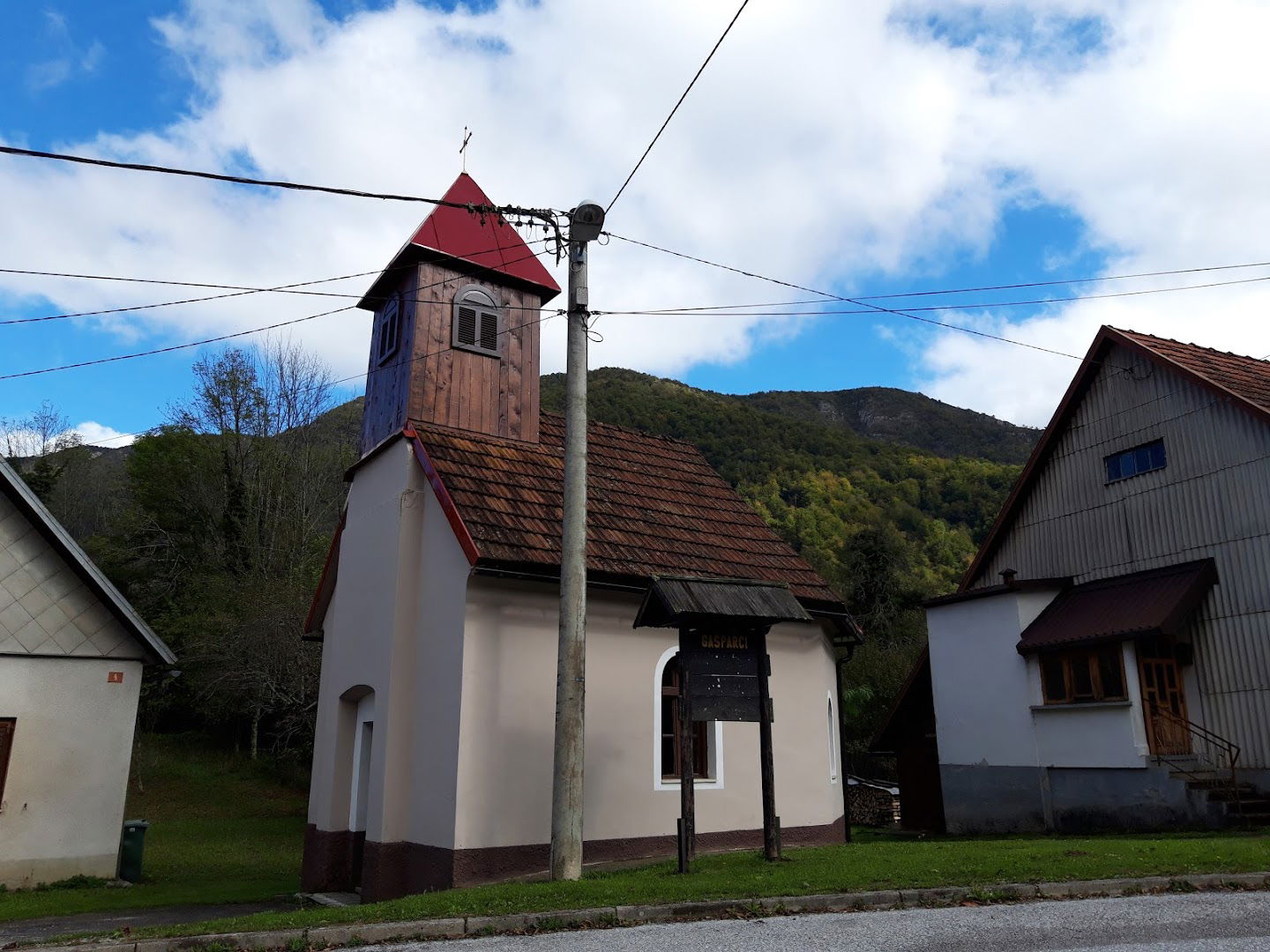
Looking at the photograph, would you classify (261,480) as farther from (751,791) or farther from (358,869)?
(751,791)

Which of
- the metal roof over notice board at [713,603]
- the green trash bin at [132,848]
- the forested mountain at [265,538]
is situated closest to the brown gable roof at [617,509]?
the metal roof over notice board at [713,603]

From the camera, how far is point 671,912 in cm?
796

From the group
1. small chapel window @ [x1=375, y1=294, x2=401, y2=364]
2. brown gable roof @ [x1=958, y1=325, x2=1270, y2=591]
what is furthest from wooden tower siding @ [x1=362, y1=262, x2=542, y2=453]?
brown gable roof @ [x1=958, y1=325, x2=1270, y2=591]

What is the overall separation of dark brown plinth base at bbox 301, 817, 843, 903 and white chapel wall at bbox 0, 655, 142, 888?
377 cm

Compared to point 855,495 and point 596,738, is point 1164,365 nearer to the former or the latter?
point 596,738

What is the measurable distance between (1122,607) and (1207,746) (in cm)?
281

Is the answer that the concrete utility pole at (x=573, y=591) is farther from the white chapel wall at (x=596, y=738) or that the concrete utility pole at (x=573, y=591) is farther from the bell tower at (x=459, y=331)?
the bell tower at (x=459, y=331)

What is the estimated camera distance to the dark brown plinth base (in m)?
12.2

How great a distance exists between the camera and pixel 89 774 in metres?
16.1

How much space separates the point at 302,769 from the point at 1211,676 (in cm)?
2721

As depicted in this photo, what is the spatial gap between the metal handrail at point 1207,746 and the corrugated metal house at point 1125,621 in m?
0.04

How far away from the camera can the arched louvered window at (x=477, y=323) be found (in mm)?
16406

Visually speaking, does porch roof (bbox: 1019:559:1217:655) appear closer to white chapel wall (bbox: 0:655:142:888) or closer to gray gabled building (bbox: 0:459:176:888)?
gray gabled building (bbox: 0:459:176:888)

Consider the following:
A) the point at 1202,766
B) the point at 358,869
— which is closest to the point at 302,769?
the point at 358,869
